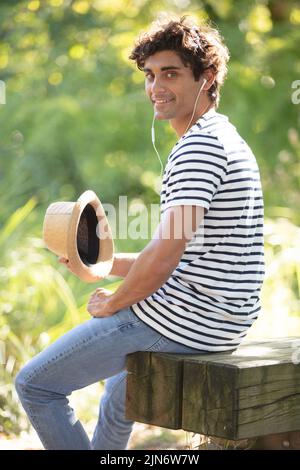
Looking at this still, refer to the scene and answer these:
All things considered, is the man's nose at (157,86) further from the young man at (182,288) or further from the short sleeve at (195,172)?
the short sleeve at (195,172)

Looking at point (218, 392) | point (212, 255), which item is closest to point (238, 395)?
point (218, 392)

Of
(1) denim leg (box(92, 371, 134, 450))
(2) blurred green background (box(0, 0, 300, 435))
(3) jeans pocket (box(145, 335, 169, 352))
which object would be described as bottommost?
(1) denim leg (box(92, 371, 134, 450))

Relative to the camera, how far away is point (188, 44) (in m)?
2.94

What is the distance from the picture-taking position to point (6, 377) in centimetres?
474

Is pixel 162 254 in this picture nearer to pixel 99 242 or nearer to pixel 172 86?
pixel 99 242

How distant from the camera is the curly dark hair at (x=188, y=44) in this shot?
2.94 metres

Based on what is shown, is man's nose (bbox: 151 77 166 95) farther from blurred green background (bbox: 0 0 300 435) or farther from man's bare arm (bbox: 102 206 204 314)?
blurred green background (bbox: 0 0 300 435)

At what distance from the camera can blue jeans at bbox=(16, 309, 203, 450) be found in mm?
2768

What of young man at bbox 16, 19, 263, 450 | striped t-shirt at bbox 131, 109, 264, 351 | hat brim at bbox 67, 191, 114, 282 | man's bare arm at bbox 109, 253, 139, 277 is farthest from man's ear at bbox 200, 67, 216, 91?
man's bare arm at bbox 109, 253, 139, 277

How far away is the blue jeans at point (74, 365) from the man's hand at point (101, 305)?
0.02 meters

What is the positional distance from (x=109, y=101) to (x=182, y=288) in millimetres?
6145

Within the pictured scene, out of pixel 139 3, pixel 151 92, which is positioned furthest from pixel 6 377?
pixel 139 3

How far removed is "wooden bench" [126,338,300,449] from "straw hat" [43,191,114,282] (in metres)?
0.35
